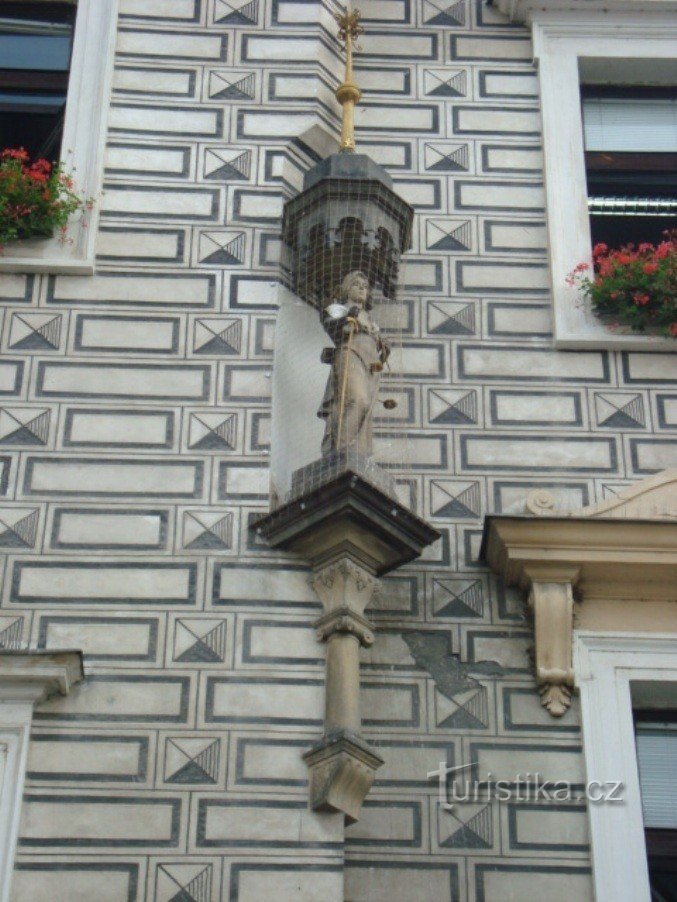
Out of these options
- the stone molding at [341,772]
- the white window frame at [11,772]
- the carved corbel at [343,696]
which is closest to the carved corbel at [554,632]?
the carved corbel at [343,696]

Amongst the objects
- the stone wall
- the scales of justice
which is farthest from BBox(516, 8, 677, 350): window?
the scales of justice

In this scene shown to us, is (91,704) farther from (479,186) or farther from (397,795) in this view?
(479,186)

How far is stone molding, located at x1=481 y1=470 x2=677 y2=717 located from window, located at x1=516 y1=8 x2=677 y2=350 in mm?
1634

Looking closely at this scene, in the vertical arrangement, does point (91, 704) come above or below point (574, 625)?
below

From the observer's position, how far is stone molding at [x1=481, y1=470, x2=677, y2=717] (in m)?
8.23

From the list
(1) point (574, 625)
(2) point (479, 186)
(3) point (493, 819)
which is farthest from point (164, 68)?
(3) point (493, 819)

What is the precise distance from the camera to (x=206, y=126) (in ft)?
31.6

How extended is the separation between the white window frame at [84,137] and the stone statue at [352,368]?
1194 mm

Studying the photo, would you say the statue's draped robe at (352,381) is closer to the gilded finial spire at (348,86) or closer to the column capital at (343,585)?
the column capital at (343,585)

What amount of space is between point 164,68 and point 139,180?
753mm

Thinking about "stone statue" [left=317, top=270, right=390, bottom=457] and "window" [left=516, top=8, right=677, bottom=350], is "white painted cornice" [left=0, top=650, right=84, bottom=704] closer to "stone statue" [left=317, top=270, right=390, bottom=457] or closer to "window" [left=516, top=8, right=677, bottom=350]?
"stone statue" [left=317, top=270, right=390, bottom=457]

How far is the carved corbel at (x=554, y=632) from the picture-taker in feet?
26.5

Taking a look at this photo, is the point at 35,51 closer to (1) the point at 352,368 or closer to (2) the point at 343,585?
(1) the point at 352,368

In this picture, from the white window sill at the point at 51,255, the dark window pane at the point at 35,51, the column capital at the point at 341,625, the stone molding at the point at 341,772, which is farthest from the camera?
the dark window pane at the point at 35,51
